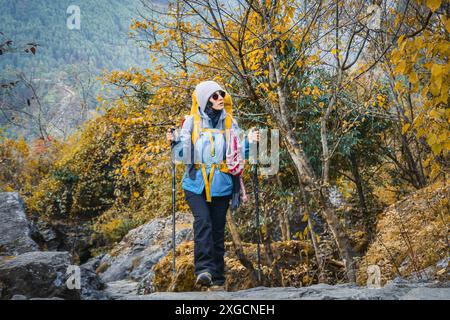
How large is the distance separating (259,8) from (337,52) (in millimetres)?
1057

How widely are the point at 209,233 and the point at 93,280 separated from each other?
2262mm

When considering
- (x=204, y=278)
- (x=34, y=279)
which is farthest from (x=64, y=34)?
(x=204, y=278)

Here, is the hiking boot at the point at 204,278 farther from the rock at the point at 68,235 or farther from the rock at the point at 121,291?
the rock at the point at 68,235

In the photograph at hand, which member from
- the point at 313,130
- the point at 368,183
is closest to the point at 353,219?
the point at 368,183

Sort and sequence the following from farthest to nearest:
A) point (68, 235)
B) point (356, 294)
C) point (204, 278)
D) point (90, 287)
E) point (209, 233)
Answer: point (68, 235)
point (90, 287)
point (209, 233)
point (204, 278)
point (356, 294)

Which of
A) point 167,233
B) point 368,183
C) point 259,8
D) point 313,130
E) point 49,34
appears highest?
point 49,34

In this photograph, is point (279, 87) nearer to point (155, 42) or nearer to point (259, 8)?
point (259, 8)

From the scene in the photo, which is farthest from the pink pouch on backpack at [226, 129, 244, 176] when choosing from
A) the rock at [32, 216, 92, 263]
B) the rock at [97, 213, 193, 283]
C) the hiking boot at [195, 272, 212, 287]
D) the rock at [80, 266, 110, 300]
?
the rock at [32, 216, 92, 263]

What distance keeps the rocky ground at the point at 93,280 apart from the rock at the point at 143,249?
0.08 feet

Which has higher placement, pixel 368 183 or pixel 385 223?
pixel 368 183

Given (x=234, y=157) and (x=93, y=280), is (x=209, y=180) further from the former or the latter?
(x=93, y=280)

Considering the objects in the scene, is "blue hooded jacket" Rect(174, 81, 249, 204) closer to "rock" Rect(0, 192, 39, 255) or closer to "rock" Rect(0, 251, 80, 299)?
"rock" Rect(0, 251, 80, 299)

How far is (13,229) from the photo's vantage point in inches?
279
